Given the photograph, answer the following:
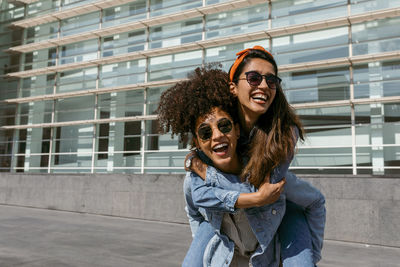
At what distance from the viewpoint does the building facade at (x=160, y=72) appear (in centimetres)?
987

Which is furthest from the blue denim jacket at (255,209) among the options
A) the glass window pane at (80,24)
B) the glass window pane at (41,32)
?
the glass window pane at (41,32)

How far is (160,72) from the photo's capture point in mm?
13422

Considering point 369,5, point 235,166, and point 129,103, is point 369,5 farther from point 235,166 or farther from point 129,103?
point 235,166

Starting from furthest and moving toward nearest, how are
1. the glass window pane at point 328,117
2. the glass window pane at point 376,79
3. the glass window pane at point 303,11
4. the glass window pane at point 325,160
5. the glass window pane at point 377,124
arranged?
the glass window pane at point 303,11
the glass window pane at point 328,117
the glass window pane at point 376,79
the glass window pane at point 325,160
the glass window pane at point 377,124

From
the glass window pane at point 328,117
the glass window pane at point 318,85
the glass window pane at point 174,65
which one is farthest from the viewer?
the glass window pane at point 174,65

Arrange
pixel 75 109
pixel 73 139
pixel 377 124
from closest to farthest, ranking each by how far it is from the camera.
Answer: pixel 377 124, pixel 73 139, pixel 75 109

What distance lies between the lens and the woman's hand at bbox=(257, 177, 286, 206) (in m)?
1.58

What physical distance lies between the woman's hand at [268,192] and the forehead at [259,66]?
534 millimetres

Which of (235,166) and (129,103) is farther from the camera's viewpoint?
(129,103)

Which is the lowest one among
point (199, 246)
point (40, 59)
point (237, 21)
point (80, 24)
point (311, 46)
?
point (199, 246)

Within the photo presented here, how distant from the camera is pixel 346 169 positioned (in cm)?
942

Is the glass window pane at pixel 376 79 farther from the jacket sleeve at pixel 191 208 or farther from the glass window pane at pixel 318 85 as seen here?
the jacket sleeve at pixel 191 208

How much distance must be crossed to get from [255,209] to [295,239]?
0.79ft

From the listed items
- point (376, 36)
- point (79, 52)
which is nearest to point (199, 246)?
point (376, 36)
